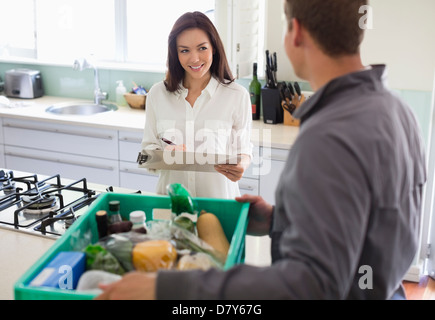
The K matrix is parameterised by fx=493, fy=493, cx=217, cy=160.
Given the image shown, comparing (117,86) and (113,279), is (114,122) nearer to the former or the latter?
(117,86)

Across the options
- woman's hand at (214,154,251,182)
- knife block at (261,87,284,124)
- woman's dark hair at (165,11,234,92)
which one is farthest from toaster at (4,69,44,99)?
woman's hand at (214,154,251,182)

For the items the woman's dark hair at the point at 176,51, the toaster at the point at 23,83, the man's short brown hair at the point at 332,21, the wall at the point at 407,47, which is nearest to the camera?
the man's short brown hair at the point at 332,21

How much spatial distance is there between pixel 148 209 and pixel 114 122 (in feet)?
7.13

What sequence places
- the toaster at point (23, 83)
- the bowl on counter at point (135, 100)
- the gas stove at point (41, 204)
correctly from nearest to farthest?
the gas stove at point (41, 204) → the bowl on counter at point (135, 100) → the toaster at point (23, 83)

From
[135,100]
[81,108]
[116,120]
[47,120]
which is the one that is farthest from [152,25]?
[47,120]

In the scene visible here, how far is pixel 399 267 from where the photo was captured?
3.09ft

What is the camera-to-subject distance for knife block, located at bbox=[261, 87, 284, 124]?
3279 mm

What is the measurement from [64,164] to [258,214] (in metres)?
2.62

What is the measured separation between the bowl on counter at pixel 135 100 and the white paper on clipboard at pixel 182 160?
203 cm

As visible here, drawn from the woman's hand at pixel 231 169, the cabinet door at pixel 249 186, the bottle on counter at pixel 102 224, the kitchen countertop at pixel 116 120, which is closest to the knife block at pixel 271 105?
the kitchen countertop at pixel 116 120

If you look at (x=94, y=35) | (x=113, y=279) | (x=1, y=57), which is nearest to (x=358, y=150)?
(x=113, y=279)

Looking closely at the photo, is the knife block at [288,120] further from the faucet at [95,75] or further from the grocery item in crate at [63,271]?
the grocery item in crate at [63,271]

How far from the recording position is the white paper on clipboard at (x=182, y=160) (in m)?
1.73

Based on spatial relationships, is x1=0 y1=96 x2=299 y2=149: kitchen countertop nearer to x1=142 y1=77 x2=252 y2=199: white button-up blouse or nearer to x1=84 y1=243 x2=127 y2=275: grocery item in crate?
x1=142 y1=77 x2=252 y2=199: white button-up blouse
